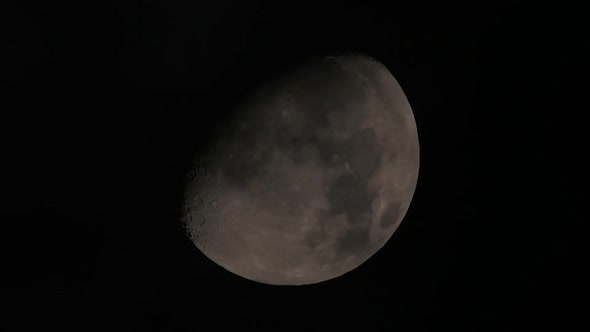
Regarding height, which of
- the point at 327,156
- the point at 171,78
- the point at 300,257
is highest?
the point at 171,78

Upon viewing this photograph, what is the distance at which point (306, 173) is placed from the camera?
7.06ft

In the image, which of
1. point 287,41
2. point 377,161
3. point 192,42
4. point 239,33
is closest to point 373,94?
point 377,161

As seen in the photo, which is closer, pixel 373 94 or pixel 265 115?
pixel 265 115

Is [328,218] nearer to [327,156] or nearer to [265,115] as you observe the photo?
[327,156]

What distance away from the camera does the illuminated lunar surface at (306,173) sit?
2.15m

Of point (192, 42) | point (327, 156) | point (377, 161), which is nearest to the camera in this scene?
point (192, 42)

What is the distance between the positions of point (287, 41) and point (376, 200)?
88 centimetres

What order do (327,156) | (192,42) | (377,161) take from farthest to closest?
1. (377,161)
2. (327,156)
3. (192,42)

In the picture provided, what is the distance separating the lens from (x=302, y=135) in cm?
213

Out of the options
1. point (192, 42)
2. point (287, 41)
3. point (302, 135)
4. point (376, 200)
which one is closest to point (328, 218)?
point (376, 200)

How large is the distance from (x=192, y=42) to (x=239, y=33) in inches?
7.9

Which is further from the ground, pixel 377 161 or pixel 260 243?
pixel 377 161

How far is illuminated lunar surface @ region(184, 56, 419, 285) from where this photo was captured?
2.15 meters

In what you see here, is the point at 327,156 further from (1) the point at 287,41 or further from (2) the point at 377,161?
(1) the point at 287,41
